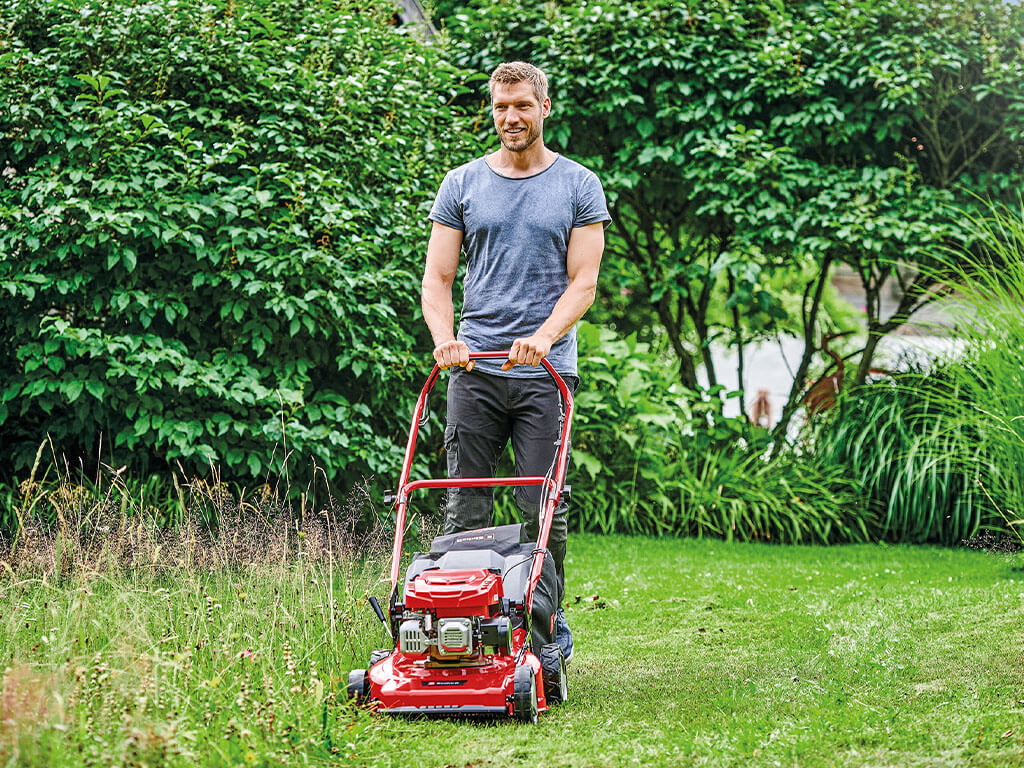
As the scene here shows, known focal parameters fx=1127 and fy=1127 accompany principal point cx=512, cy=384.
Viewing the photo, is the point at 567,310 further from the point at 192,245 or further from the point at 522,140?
the point at 192,245

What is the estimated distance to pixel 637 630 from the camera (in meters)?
4.50

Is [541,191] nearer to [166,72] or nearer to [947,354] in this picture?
[166,72]

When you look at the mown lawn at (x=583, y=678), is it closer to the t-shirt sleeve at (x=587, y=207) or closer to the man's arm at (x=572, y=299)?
the man's arm at (x=572, y=299)

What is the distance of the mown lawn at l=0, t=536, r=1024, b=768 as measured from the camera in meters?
2.68

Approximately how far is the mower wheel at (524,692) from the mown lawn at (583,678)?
0.21 feet

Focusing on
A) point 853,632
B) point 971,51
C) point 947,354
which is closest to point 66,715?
point 853,632

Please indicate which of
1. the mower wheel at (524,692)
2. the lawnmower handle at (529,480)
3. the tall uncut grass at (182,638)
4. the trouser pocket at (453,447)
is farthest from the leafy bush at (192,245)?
the mower wheel at (524,692)

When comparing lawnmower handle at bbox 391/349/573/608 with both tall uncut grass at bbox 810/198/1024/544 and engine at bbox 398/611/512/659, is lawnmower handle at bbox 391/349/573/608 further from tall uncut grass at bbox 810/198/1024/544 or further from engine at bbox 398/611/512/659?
tall uncut grass at bbox 810/198/1024/544

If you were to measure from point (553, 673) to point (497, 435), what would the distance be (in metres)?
0.79

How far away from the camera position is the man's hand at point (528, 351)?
3.22 metres

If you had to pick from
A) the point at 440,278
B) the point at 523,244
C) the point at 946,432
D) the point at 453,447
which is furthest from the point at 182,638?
the point at 946,432

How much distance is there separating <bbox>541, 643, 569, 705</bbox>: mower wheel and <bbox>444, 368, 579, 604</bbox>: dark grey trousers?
33 centimetres

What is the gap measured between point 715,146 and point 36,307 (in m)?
4.22

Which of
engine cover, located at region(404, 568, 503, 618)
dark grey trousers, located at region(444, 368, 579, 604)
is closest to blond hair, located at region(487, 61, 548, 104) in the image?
dark grey trousers, located at region(444, 368, 579, 604)
